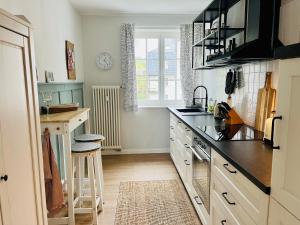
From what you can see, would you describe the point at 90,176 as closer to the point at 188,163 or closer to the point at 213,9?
the point at 188,163

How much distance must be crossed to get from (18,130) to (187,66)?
3244 millimetres

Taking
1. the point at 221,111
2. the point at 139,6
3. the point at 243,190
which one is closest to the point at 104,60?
the point at 139,6

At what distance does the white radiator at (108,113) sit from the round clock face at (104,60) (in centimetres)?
37

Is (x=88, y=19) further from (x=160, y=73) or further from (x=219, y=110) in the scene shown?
(x=219, y=110)

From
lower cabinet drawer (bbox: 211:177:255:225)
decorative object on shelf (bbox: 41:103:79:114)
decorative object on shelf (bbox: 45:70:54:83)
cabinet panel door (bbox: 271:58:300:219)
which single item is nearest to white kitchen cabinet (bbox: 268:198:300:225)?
cabinet panel door (bbox: 271:58:300:219)

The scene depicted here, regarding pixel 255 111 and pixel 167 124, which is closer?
pixel 255 111

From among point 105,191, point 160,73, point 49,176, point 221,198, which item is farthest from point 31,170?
point 160,73

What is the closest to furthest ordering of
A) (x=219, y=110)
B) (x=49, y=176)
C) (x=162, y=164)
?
(x=49, y=176), (x=219, y=110), (x=162, y=164)

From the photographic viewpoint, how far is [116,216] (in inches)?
91.3

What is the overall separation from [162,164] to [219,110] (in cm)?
152

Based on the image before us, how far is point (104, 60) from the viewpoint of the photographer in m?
3.97

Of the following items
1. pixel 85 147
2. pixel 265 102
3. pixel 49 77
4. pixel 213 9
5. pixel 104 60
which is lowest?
pixel 85 147

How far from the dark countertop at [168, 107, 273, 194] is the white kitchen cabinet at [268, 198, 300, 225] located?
0.06m

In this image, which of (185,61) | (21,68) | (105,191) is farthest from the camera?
(185,61)
